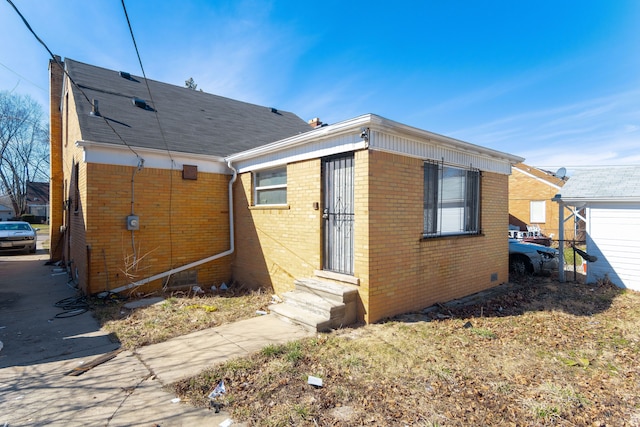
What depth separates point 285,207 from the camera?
22.8ft

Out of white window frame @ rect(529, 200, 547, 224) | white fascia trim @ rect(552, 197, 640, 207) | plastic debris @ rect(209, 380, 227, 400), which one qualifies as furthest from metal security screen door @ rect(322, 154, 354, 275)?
white window frame @ rect(529, 200, 547, 224)

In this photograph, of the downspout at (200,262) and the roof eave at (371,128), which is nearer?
the roof eave at (371,128)

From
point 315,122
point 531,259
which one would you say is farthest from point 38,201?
point 531,259

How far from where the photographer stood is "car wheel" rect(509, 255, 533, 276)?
9.97m

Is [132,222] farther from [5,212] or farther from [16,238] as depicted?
[5,212]

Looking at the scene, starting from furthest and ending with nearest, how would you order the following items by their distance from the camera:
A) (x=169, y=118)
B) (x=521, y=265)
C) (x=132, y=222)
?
(x=521, y=265)
(x=169, y=118)
(x=132, y=222)

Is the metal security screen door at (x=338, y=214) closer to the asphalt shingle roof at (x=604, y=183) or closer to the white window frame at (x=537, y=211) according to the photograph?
the asphalt shingle roof at (x=604, y=183)

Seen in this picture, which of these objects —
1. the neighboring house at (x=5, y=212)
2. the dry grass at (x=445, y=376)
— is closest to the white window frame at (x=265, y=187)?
the dry grass at (x=445, y=376)

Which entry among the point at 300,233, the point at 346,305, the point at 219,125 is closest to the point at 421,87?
the point at 219,125

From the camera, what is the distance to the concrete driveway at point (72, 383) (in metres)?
2.95

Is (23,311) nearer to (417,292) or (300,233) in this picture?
(300,233)

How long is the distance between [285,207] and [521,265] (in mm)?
7894

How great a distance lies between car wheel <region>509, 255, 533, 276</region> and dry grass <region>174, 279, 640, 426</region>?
14.4 feet

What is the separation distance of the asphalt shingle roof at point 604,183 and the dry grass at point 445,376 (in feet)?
14.8
